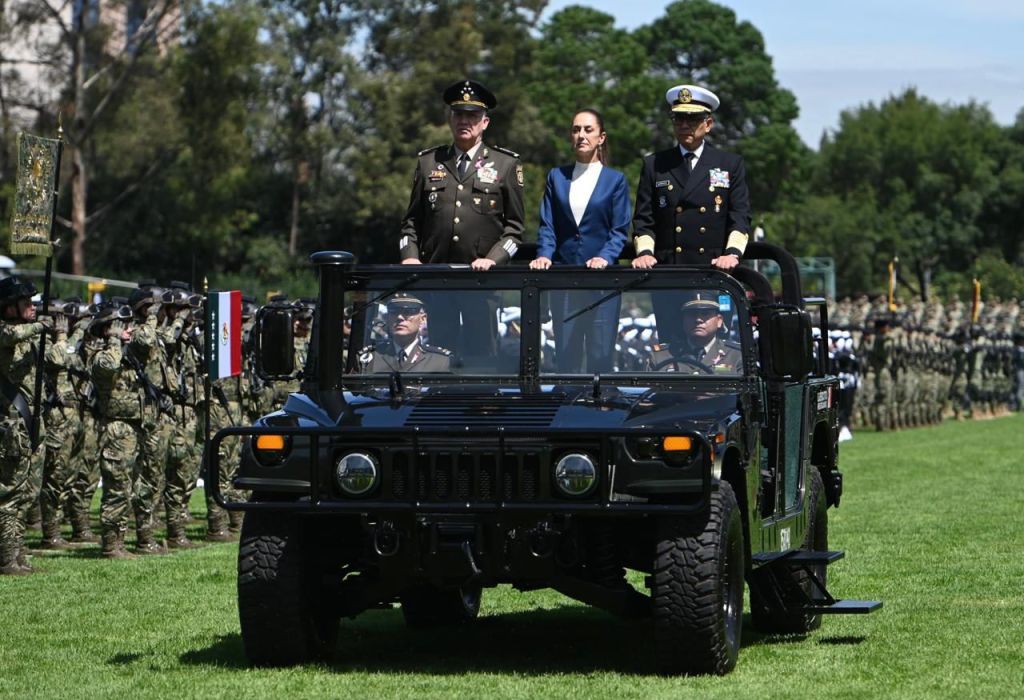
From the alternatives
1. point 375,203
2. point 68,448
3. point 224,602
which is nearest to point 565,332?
point 224,602

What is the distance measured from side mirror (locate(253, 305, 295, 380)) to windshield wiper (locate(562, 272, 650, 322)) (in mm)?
1351

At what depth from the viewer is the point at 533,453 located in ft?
28.3

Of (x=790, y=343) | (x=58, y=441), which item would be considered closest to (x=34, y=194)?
(x=58, y=441)

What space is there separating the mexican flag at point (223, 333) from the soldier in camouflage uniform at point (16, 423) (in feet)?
7.42

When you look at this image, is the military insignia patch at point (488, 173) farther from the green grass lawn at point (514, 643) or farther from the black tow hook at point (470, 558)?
the black tow hook at point (470, 558)

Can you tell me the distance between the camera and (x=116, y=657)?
10.1 m

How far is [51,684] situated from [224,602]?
322cm

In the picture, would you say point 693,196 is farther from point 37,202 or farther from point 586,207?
point 37,202

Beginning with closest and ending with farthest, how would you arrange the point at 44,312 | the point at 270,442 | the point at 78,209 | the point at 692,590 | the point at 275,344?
the point at 692,590, the point at 270,442, the point at 275,344, the point at 44,312, the point at 78,209

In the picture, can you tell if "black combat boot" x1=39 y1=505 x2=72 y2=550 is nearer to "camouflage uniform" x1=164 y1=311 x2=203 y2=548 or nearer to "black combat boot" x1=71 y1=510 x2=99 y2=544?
"black combat boot" x1=71 y1=510 x2=99 y2=544

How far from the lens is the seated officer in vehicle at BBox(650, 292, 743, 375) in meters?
9.78

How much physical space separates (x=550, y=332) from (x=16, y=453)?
5.76 m

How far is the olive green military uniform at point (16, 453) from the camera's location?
45.5ft

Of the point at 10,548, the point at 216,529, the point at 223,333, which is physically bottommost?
the point at 216,529
